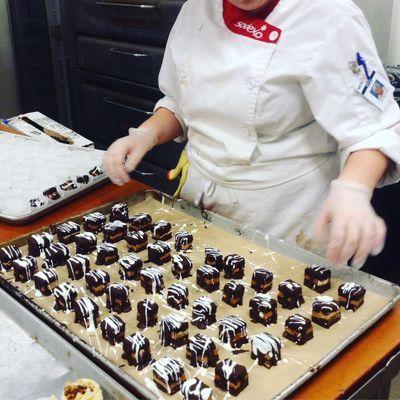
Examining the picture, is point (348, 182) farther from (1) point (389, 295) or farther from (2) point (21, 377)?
(2) point (21, 377)

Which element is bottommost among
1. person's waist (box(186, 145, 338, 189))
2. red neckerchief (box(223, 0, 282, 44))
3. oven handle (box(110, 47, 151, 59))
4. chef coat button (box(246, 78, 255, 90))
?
person's waist (box(186, 145, 338, 189))

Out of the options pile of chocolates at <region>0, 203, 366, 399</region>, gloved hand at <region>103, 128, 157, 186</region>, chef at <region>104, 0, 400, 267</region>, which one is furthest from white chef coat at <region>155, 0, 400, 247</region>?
pile of chocolates at <region>0, 203, 366, 399</region>

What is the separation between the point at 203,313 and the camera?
1.08 metres

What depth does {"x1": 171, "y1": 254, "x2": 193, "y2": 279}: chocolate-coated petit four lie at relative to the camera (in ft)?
4.10

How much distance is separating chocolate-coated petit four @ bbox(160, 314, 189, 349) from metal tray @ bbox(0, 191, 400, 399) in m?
0.12

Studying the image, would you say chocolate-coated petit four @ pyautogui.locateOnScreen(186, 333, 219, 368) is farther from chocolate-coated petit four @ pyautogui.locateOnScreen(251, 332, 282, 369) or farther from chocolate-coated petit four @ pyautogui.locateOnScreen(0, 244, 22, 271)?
chocolate-coated petit four @ pyautogui.locateOnScreen(0, 244, 22, 271)

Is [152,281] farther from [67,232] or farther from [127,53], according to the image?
[127,53]

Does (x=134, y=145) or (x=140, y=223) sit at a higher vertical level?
(x=134, y=145)

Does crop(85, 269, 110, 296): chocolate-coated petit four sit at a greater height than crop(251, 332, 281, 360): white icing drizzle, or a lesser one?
lesser

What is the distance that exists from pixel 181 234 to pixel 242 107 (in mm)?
342

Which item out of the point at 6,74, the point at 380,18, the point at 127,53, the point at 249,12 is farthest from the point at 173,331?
the point at 6,74

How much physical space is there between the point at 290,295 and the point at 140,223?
0.51m

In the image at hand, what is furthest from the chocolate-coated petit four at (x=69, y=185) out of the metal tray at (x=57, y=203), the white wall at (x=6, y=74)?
the white wall at (x=6, y=74)

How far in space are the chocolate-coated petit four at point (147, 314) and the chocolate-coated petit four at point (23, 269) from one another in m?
0.31
